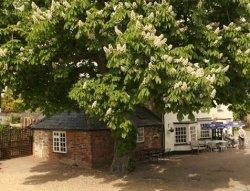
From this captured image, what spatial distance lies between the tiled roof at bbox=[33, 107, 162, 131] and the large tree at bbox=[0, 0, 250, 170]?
884cm

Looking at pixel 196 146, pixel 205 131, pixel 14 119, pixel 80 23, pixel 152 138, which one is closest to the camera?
pixel 80 23

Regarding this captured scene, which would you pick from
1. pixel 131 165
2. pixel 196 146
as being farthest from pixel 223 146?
pixel 131 165

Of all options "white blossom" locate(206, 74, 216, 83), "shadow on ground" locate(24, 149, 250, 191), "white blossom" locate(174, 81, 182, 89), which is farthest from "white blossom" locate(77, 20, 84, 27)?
"shadow on ground" locate(24, 149, 250, 191)

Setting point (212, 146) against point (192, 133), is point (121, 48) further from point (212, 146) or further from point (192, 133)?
point (212, 146)

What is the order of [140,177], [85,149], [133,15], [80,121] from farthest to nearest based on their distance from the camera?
[80,121]
[85,149]
[140,177]
[133,15]

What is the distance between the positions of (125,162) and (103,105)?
9183 millimetres

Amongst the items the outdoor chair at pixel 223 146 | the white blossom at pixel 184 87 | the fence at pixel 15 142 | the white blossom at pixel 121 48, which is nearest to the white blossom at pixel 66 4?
the white blossom at pixel 121 48

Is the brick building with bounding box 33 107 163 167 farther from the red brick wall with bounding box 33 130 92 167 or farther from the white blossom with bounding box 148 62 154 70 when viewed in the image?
the white blossom with bounding box 148 62 154 70

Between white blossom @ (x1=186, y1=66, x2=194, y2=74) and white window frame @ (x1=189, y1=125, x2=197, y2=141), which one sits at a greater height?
white blossom @ (x1=186, y1=66, x2=194, y2=74)

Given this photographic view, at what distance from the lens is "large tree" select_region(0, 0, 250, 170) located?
19.9 metres

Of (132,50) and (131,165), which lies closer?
(132,50)

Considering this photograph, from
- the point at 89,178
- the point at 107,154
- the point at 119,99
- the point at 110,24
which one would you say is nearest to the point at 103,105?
the point at 119,99

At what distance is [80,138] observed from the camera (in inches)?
1351

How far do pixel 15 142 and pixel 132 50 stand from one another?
811 inches
